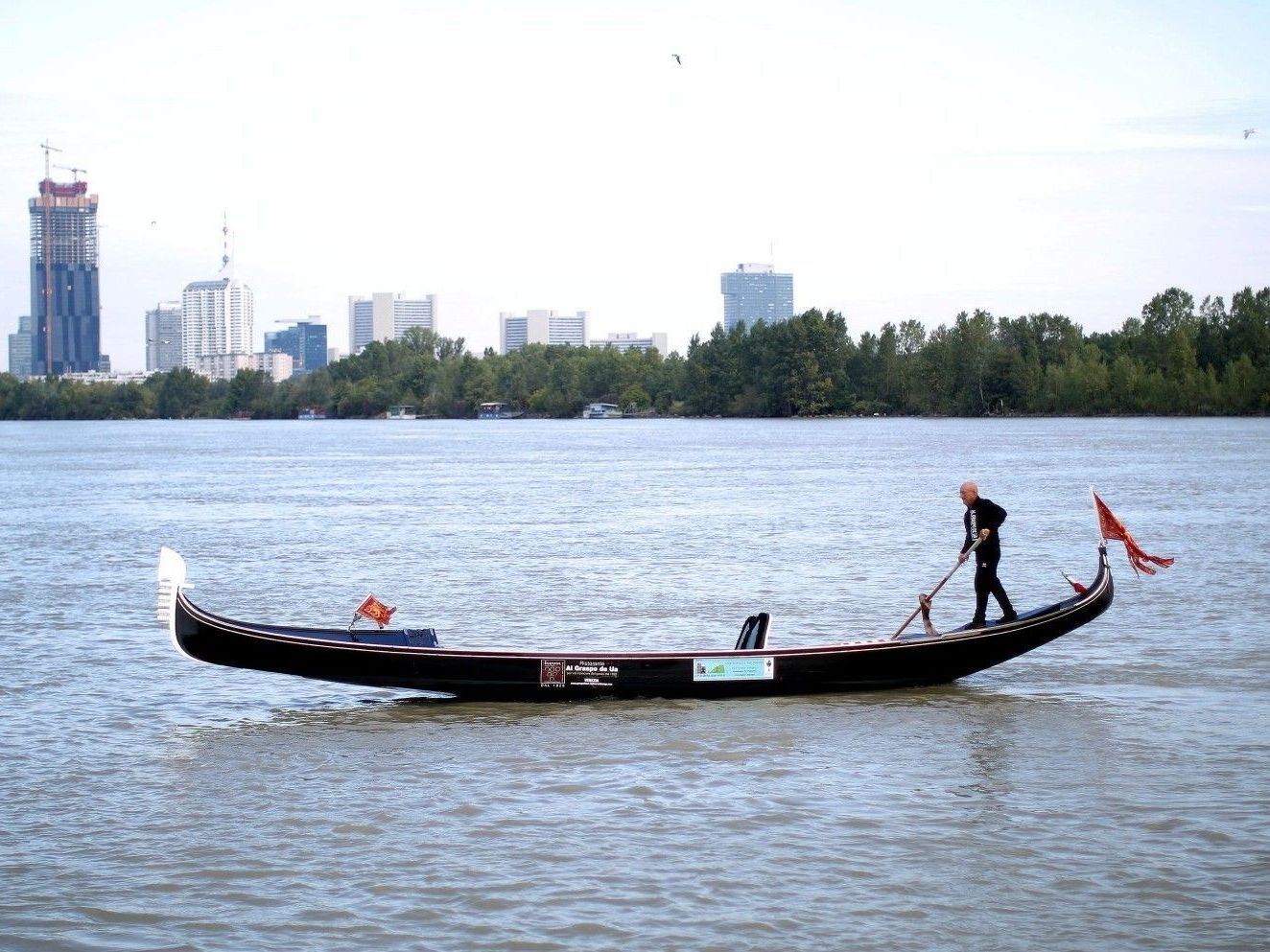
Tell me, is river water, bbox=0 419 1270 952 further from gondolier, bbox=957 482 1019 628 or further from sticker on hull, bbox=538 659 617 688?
gondolier, bbox=957 482 1019 628

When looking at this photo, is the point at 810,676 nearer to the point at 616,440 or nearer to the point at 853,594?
the point at 853,594

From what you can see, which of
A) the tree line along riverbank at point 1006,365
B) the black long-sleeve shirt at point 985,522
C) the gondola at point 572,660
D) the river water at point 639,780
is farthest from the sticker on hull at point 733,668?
the tree line along riverbank at point 1006,365

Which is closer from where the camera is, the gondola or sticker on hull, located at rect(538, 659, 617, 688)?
the gondola

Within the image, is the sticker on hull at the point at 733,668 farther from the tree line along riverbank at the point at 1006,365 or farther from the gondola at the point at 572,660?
the tree line along riverbank at the point at 1006,365

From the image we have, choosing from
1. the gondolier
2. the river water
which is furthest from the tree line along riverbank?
the gondolier

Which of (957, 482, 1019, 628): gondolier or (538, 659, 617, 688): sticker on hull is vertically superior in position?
(957, 482, 1019, 628): gondolier

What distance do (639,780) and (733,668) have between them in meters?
2.62

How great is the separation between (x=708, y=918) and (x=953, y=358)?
6657 inches

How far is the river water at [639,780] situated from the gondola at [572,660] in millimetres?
334

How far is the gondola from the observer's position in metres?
15.2

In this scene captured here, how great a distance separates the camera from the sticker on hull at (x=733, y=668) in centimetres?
1553

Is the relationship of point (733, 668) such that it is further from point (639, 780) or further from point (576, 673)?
point (639, 780)

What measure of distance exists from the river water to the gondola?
0.33 m

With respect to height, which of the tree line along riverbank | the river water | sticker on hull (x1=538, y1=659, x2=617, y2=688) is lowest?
the river water
